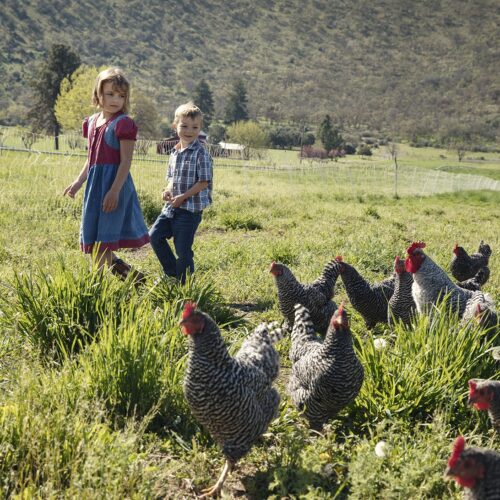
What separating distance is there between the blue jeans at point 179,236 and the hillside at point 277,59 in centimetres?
6460

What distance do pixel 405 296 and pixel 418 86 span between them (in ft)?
475

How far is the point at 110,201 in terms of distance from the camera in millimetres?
4195

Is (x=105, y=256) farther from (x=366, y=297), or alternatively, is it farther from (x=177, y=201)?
(x=366, y=297)

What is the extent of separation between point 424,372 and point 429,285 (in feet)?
3.85

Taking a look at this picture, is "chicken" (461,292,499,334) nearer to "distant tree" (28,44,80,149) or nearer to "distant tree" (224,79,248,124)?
"distant tree" (28,44,80,149)

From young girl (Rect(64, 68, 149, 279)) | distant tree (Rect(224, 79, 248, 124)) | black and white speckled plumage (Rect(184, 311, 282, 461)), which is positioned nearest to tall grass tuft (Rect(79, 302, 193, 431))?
black and white speckled plumage (Rect(184, 311, 282, 461))

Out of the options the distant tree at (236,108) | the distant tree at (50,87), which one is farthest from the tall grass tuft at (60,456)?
the distant tree at (236,108)

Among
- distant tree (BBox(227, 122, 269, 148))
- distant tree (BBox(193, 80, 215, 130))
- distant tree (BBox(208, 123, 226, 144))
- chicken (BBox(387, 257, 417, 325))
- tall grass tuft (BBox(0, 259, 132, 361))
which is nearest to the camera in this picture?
tall grass tuft (BBox(0, 259, 132, 361))

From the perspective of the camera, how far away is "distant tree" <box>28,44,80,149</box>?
50312 mm

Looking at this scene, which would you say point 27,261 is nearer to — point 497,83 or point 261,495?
point 261,495

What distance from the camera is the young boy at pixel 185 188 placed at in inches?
184

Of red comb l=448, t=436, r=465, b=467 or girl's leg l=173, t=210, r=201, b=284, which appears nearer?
red comb l=448, t=436, r=465, b=467

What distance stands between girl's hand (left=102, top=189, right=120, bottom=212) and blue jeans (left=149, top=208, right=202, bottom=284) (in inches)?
29.4

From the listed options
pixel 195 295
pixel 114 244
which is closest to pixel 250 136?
pixel 114 244
